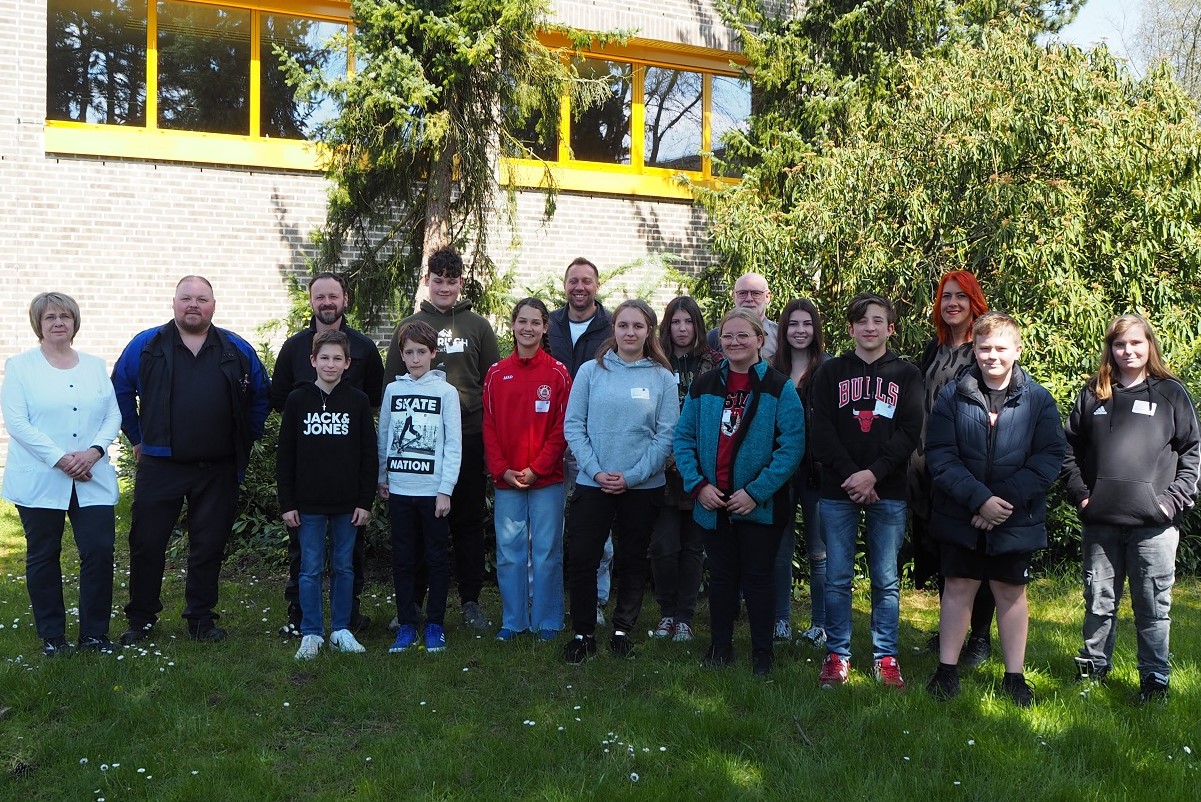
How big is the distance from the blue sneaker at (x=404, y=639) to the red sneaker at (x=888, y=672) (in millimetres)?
2441

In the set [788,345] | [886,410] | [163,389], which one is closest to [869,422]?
[886,410]

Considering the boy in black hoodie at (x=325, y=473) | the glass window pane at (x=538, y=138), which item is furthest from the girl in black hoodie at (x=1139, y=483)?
the glass window pane at (x=538, y=138)

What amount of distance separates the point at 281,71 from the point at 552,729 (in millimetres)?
9410

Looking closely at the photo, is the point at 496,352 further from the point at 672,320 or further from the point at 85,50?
the point at 85,50

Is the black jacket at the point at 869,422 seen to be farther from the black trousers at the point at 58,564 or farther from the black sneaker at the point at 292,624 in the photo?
the black trousers at the point at 58,564

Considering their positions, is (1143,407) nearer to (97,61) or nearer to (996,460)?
(996,460)

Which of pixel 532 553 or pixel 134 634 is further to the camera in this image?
pixel 532 553

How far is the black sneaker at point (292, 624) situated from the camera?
585cm

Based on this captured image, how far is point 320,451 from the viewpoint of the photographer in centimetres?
552

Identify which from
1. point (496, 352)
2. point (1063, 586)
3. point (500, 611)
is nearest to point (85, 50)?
point (496, 352)

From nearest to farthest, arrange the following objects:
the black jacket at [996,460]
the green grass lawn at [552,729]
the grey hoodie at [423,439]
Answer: the green grass lawn at [552,729]
the black jacket at [996,460]
the grey hoodie at [423,439]

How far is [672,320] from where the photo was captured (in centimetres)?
600

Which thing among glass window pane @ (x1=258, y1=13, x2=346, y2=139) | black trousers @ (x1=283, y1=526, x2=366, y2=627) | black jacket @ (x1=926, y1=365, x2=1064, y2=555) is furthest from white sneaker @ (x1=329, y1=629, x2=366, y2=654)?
glass window pane @ (x1=258, y1=13, x2=346, y2=139)

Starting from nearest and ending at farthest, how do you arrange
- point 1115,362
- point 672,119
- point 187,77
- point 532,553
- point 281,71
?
point 1115,362 < point 532,553 < point 187,77 < point 281,71 < point 672,119
